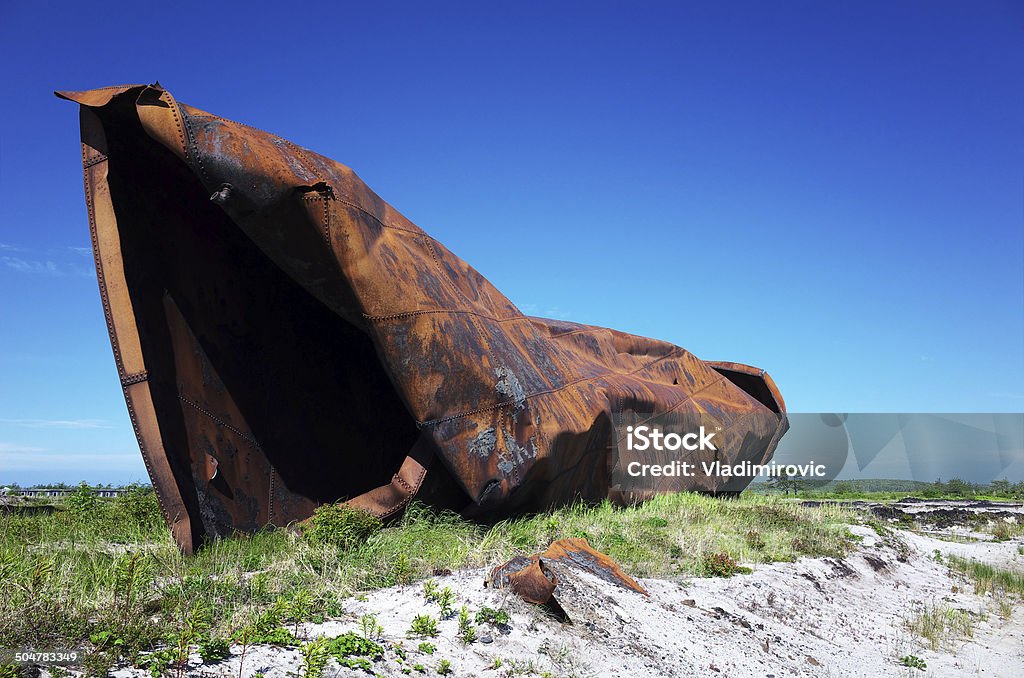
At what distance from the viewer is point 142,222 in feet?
19.2

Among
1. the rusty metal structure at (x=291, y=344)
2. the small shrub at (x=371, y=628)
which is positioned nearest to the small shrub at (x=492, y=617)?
the small shrub at (x=371, y=628)

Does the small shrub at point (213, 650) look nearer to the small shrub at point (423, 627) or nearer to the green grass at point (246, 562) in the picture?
the green grass at point (246, 562)

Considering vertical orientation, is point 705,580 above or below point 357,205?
below

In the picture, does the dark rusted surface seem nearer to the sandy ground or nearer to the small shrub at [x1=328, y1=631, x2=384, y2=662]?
the sandy ground

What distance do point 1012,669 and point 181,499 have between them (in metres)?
6.53

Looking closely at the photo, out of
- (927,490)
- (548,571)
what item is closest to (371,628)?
(548,571)

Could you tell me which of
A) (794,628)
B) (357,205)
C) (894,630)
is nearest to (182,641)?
(357,205)

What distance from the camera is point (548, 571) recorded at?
4.63 meters

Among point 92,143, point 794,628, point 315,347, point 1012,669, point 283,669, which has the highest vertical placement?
point 92,143

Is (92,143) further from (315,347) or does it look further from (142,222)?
(315,347)

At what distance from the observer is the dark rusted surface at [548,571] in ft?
14.4

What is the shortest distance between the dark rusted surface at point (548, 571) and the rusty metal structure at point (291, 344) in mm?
1075

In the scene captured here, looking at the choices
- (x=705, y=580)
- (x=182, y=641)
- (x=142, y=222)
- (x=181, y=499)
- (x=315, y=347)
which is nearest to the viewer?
(x=182, y=641)

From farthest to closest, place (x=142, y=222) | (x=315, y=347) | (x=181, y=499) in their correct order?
(x=315, y=347) → (x=142, y=222) → (x=181, y=499)
